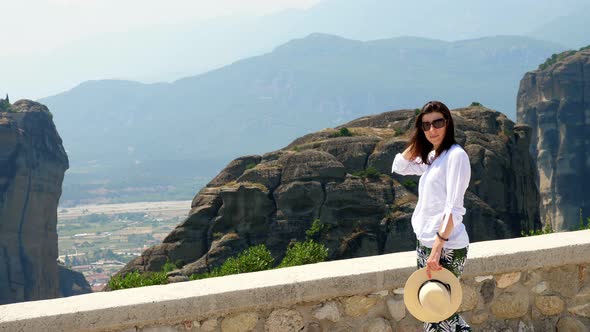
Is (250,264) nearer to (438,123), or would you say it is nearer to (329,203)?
(438,123)

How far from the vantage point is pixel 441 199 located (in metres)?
5.58

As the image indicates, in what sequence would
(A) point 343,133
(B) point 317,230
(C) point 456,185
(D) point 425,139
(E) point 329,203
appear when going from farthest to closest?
(A) point 343,133 → (E) point 329,203 → (B) point 317,230 → (D) point 425,139 → (C) point 456,185

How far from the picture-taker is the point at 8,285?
85812 mm

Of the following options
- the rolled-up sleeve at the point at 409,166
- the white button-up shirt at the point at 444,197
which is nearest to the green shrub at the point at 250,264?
the rolled-up sleeve at the point at 409,166

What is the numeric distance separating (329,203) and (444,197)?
129 ft

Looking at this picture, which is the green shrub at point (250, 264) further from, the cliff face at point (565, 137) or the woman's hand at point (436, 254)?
the cliff face at point (565, 137)

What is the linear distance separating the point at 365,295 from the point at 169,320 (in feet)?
6.19

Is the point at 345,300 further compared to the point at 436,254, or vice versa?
the point at 345,300

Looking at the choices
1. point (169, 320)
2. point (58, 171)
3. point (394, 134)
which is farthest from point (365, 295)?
point (58, 171)

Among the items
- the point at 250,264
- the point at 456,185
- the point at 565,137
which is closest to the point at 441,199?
the point at 456,185

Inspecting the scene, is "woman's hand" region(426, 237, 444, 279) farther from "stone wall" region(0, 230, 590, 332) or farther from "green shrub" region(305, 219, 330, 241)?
"green shrub" region(305, 219, 330, 241)

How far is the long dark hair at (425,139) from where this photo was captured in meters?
5.78

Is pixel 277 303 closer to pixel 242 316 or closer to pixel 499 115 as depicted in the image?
pixel 242 316

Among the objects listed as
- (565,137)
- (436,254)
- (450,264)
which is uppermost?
(436,254)
